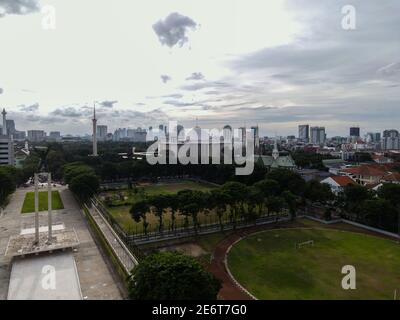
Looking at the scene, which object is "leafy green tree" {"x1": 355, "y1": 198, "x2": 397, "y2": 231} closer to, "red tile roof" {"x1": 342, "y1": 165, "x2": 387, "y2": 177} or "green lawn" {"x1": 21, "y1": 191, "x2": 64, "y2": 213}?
"red tile roof" {"x1": 342, "y1": 165, "x2": 387, "y2": 177}

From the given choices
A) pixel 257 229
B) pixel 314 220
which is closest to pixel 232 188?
pixel 257 229

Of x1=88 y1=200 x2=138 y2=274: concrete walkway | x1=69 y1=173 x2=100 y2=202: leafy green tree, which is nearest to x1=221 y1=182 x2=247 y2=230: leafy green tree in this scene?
x1=88 y1=200 x2=138 y2=274: concrete walkway

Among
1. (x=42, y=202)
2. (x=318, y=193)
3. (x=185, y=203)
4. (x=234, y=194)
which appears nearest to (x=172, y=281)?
(x=185, y=203)

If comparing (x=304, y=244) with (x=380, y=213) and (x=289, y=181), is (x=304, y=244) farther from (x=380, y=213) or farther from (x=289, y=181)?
(x=289, y=181)

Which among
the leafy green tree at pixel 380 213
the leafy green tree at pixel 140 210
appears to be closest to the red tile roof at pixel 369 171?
the leafy green tree at pixel 380 213

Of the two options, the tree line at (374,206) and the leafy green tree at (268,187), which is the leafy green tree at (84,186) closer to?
the leafy green tree at (268,187)
